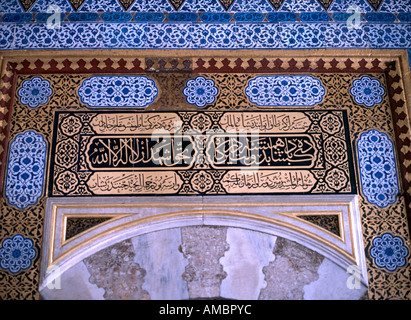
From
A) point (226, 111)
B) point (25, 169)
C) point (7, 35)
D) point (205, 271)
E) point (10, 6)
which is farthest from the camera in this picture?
point (10, 6)

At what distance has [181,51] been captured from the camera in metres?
4.00

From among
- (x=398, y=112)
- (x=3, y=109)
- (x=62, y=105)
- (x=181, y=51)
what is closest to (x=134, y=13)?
(x=181, y=51)

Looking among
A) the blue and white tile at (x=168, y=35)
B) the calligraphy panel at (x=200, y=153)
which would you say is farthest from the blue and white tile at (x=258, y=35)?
the calligraphy panel at (x=200, y=153)

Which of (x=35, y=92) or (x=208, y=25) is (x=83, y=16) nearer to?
(x=35, y=92)

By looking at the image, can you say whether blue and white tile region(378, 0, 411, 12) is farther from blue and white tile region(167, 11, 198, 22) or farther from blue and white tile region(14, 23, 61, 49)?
blue and white tile region(14, 23, 61, 49)

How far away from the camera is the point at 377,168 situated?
3.81 meters

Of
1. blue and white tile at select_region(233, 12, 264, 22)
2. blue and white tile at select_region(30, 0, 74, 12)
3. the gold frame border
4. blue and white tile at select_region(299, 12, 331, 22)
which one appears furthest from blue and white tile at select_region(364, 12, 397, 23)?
blue and white tile at select_region(30, 0, 74, 12)

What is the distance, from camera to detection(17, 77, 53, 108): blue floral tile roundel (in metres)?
3.93

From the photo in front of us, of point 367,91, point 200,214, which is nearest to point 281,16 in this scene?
point 367,91

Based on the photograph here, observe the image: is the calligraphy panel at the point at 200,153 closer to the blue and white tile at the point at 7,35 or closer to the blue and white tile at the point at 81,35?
the blue and white tile at the point at 81,35

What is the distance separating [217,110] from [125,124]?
1.93 feet

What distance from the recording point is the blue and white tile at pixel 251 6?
164 inches

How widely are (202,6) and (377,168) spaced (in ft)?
5.21
